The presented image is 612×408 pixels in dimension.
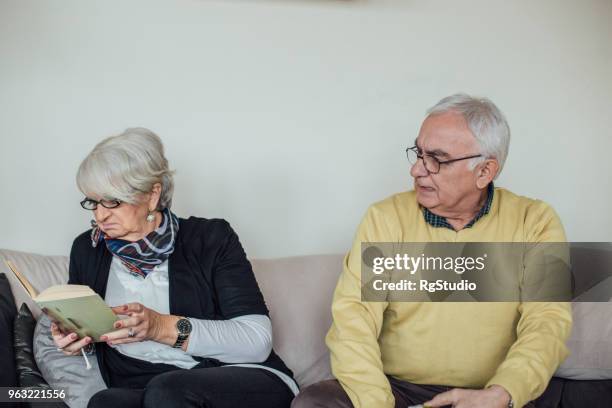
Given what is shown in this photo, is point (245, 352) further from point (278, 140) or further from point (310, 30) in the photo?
point (310, 30)

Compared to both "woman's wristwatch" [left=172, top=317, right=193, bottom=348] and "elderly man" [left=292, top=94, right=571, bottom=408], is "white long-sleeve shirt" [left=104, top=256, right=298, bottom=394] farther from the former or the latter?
"elderly man" [left=292, top=94, right=571, bottom=408]

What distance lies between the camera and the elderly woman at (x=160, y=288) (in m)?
2.23

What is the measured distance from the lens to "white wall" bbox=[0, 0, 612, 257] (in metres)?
3.10

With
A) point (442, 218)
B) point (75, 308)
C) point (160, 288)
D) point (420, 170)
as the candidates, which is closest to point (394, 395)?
point (442, 218)

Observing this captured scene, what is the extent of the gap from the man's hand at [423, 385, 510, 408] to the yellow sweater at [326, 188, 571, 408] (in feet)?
0.23

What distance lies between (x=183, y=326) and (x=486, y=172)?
0.94m

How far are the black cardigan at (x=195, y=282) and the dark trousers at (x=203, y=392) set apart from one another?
13 cm

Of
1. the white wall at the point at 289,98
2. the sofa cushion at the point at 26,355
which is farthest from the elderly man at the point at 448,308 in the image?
the white wall at the point at 289,98

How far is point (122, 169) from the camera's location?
233 cm

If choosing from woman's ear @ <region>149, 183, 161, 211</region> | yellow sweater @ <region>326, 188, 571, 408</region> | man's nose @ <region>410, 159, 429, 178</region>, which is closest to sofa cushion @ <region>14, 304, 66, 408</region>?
woman's ear @ <region>149, 183, 161, 211</region>

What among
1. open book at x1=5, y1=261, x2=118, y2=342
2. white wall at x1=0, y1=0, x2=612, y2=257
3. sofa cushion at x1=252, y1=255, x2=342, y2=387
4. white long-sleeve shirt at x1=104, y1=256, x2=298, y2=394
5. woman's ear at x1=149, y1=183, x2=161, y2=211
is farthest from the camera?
white wall at x1=0, y1=0, x2=612, y2=257

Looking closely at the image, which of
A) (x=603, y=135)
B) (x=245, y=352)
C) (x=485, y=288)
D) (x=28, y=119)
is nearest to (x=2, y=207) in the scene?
(x=28, y=119)

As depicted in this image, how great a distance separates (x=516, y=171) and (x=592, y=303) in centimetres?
79

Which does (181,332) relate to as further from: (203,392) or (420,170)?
(420,170)
